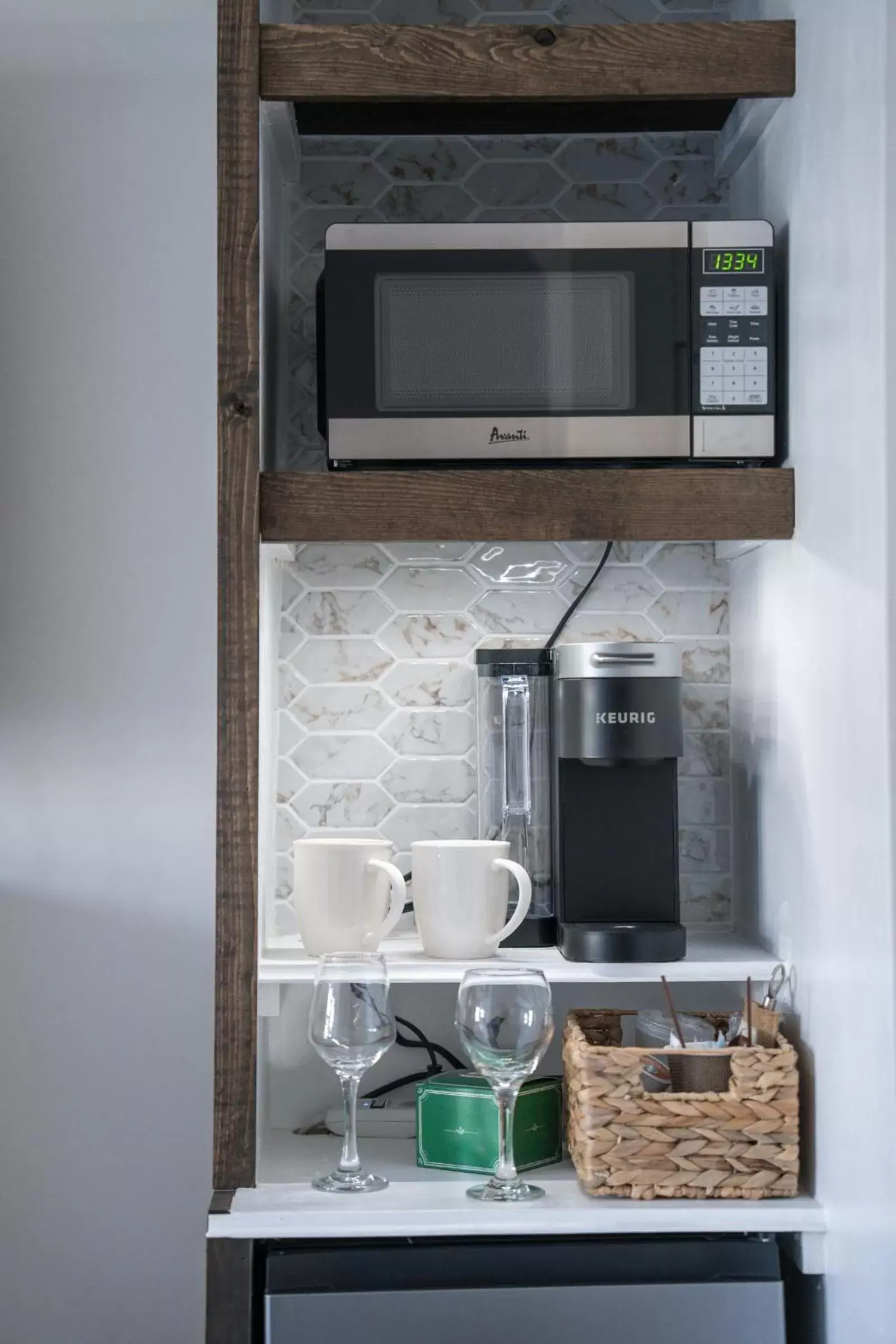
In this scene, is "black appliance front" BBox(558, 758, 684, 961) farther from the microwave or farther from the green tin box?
the microwave

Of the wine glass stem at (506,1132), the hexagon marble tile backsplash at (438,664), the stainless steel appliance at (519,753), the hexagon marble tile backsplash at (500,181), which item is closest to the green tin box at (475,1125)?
the wine glass stem at (506,1132)

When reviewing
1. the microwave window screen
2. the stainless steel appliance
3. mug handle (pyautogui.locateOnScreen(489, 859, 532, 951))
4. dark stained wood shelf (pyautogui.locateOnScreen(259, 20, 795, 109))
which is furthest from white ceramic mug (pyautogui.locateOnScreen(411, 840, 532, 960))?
dark stained wood shelf (pyautogui.locateOnScreen(259, 20, 795, 109))

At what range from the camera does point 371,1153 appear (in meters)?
1.60

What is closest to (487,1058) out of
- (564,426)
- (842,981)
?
(842,981)

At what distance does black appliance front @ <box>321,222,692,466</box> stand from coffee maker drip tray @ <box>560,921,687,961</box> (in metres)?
0.53

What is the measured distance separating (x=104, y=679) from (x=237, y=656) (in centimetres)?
54

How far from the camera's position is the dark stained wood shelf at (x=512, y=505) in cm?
145

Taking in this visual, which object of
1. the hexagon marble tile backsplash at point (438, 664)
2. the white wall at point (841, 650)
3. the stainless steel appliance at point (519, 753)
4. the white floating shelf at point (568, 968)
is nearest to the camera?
the white wall at point (841, 650)

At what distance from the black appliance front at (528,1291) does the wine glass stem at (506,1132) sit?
0.07 meters

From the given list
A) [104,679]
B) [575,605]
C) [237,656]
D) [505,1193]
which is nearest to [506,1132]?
[505,1193]

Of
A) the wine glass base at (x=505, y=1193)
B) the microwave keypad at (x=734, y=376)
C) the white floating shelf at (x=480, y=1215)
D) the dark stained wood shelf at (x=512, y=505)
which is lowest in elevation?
the white floating shelf at (x=480, y=1215)

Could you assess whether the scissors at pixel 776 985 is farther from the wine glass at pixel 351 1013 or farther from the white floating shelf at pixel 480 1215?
the wine glass at pixel 351 1013

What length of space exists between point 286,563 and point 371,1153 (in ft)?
2.53

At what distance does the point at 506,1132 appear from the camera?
1423 millimetres
